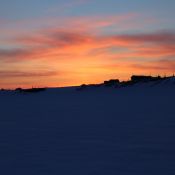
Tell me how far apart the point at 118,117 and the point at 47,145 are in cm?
447

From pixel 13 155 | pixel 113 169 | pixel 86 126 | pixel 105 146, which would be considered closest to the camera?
pixel 113 169

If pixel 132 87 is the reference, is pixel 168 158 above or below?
below

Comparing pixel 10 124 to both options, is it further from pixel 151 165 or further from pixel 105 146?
pixel 151 165

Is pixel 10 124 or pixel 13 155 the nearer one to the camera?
pixel 13 155

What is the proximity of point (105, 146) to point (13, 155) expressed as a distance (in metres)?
1.62

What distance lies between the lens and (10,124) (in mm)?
11398

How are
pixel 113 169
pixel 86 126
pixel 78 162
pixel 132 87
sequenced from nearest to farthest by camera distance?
1. pixel 113 169
2. pixel 78 162
3. pixel 86 126
4. pixel 132 87

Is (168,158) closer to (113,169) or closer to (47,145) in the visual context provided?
(113,169)

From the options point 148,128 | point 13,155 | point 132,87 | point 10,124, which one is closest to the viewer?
point 13,155

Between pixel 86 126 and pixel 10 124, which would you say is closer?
pixel 86 126

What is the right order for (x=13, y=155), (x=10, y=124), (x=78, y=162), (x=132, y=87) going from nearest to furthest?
(x=78, y=162)
(x=13, y=155)
(x=10, y=124)
(x=132, y=87)

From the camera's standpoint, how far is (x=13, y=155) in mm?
7051

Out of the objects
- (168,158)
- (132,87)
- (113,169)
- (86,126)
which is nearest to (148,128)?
(86,126)

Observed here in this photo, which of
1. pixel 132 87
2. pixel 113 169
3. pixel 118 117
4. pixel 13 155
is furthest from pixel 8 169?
pixel 132 87
